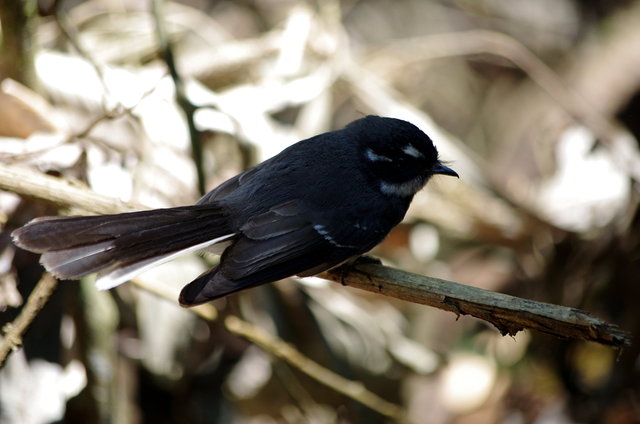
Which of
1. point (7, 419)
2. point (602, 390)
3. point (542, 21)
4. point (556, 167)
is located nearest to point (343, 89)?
point (556, 167)

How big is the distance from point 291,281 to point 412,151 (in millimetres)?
1091

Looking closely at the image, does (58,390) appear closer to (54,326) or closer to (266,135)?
(54,326)

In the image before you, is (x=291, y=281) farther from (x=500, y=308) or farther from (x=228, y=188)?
(x=500, y=308)

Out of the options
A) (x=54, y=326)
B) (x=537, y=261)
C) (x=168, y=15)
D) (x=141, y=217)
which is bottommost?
(x=54, y=326)

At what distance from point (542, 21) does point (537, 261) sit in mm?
3403

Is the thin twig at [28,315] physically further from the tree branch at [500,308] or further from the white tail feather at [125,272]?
the tree branch at [500,308]

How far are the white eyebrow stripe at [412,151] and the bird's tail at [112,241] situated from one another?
0.93 metres

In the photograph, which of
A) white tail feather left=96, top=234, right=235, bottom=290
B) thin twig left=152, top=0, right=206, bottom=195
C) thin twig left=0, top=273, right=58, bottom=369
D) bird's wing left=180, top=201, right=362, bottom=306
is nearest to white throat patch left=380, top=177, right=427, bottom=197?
bird's wing left=180, top=201, right=362, bottom=306

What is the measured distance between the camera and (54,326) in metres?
3.27

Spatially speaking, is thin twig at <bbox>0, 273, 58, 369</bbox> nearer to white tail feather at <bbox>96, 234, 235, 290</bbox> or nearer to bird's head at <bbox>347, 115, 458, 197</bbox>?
white tail feather at <bbox>96, 234, 235, 290</bbox>

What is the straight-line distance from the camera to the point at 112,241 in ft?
8.61

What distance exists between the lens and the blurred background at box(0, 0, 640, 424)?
3400mm

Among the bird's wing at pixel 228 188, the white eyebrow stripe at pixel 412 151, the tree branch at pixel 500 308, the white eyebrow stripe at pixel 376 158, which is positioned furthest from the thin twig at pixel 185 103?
the tree branch at pixel 500 308

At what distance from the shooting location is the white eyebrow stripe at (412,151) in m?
3.27
